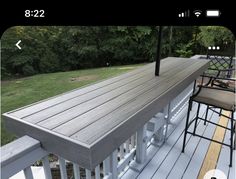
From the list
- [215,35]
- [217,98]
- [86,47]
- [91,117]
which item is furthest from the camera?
[86,47]

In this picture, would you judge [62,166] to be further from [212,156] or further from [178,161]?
[212,156]

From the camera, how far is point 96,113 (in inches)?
46.8

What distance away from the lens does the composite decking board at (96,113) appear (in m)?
1.01

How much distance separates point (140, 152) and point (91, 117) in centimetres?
94

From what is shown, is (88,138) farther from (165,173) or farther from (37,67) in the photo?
(37,67)

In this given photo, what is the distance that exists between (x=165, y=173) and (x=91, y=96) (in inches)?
38.7

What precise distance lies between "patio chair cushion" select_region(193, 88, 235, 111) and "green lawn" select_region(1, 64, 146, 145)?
464 centimetres

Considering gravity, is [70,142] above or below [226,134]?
above

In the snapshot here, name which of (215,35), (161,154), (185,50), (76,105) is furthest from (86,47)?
(76,105)

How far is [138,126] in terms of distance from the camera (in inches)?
49.9

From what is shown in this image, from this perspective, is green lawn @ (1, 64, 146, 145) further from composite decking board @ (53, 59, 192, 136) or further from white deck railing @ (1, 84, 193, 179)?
composite decking board @ (53, 59, 192, 136)

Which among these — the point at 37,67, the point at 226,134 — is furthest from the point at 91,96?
the point at 37,67

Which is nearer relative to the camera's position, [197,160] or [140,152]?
[140,152]
